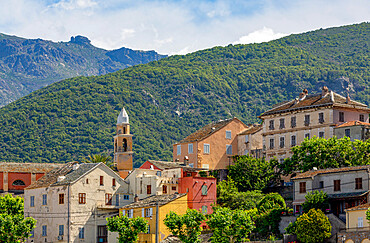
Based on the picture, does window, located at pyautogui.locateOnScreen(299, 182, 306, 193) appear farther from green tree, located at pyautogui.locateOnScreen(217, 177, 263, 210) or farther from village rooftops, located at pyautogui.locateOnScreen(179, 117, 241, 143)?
village rooftops, located at pyautogui.locateOnScreen(179, 117, 241, 143)

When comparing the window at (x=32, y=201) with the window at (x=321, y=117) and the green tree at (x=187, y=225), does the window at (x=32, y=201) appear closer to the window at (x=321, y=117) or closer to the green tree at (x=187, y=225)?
the green tree at (x=187, y=225)

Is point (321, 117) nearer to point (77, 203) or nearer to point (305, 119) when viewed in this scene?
point (305, 119)

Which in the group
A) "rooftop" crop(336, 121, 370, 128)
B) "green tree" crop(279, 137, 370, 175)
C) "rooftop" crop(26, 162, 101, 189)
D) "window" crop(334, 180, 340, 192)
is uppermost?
"rooftop" crop(336, 121, 370, 128)

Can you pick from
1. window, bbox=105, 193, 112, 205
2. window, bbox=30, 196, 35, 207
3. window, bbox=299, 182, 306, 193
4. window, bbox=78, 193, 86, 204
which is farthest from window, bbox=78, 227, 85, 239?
window, bbox=299, 182, 306, 193

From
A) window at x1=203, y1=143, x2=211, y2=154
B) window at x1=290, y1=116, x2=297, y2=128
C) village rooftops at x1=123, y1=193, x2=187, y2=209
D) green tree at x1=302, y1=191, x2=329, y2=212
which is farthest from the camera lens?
window at x1=203, y1=143, x2=211, y2=154

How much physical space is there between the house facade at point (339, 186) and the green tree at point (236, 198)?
9.05 meters

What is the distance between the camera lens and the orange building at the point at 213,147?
365 ft

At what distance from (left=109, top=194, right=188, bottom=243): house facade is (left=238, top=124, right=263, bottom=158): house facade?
30.2m

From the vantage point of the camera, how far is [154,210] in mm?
77375

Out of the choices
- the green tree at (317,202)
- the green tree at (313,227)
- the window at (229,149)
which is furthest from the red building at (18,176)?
the green tree at (313,227)

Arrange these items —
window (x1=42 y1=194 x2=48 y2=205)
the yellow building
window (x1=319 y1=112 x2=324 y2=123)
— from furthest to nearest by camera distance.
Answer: window (x1=319 y1=112 x2=324 y2=123) → window (x1=42 y1=194 x2=48 y2=205) → the yellow building

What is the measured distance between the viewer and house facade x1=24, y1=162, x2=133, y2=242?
8325 cm

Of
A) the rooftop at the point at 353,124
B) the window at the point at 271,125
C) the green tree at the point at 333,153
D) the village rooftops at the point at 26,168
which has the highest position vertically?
the window at the point at 271,125

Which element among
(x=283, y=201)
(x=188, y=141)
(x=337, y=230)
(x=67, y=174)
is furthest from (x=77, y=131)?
(x=337, y=230)
